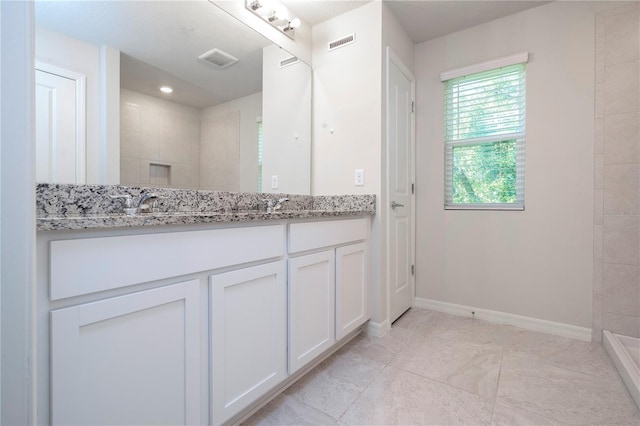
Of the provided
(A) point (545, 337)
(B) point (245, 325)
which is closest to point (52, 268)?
(B) point (245, 325)

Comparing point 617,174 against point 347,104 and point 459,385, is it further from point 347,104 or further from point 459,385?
point 347,104

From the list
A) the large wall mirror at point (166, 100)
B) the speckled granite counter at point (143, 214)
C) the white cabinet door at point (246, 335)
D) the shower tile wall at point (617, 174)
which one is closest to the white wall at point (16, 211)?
the speckled granite counter at point (143, 214)

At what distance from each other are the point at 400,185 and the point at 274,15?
1.53m

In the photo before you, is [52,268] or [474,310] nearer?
[52,268]

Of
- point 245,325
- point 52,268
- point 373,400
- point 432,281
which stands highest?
point 52,268

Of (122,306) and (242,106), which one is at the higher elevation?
(242,106)

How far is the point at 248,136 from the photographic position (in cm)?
194

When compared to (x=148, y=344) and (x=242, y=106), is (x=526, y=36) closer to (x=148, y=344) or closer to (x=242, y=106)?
(x=242, y=106)

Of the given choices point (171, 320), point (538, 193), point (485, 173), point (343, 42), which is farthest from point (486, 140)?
point (171, 320)

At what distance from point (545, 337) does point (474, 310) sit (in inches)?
18.9

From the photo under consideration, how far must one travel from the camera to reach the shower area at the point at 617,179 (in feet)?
6.14

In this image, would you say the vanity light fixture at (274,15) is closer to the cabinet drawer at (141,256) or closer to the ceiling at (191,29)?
the ceiling at (191,29)

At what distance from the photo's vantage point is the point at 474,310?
96.0 inches

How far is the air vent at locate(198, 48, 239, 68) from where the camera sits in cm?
172
